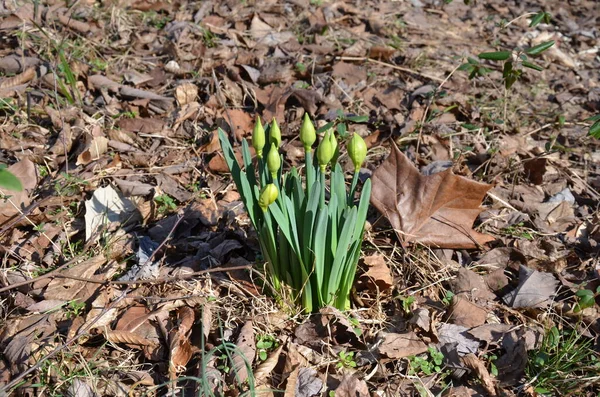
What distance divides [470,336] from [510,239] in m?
0.64

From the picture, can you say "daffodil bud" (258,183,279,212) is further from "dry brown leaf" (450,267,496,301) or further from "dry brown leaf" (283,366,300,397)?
"dry brown leaf" (450,267,496,301)

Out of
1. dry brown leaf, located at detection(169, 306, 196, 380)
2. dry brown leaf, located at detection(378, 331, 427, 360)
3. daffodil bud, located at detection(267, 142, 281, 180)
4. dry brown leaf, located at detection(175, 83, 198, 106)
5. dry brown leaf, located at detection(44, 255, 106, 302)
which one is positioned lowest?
dry brown leaf, located at detection(378, 331, 427, 360)

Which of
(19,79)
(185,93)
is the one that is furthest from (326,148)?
(19,79)

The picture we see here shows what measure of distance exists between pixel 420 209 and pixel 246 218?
778 millimetres

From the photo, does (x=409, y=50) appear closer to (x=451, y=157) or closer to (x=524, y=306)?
(x=451, y=157)

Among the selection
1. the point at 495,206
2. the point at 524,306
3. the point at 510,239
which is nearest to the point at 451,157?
the point at 495,206

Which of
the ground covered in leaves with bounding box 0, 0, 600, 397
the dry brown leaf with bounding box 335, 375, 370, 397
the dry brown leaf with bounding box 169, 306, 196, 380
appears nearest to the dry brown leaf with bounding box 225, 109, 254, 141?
the ground covered in leaves with bounding box 0, 0, 600, 397

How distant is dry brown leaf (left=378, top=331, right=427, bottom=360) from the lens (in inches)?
79.2

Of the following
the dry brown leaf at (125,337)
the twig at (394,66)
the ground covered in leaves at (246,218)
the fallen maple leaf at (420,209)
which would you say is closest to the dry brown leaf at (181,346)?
the ground covered in leaves at (246,218)

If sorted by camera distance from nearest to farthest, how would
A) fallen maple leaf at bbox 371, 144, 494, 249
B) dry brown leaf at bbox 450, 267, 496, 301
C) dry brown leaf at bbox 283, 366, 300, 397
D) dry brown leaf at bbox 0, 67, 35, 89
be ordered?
1. dry brown leaf at bbox 283, 366, 300, 397
2. dry brown leaf at bbox 450, 267, 496, 301
3. fallen maple leaf at bbox 371, 144, 494, 249
4. dry brown leaf at bbox 0, 67, 35, 89

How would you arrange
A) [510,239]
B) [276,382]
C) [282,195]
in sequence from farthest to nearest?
[510,239] → [276,382] → [282,195]

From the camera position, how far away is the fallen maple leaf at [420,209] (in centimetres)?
239

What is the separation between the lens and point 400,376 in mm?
1999

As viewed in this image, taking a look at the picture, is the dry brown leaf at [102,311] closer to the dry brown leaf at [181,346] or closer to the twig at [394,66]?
the dry brown leaf at [181,346]
